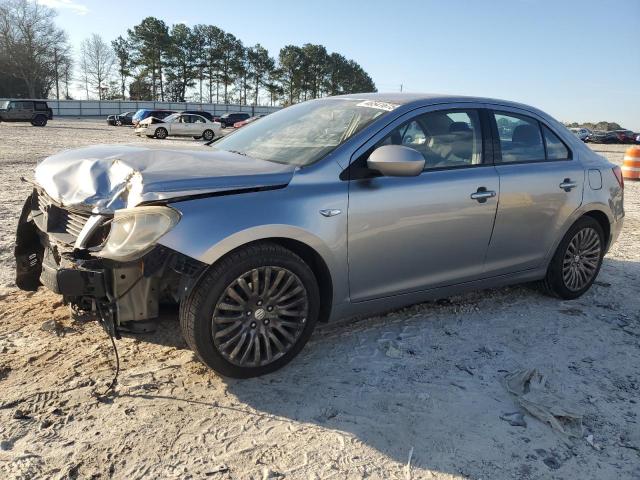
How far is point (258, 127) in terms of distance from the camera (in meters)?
4.38

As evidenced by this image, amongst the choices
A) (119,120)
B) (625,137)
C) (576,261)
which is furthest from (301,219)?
(625,137)

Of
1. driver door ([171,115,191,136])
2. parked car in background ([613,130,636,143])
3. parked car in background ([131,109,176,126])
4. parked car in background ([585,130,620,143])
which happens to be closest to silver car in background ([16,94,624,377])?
driver door ([171,115,191,136])

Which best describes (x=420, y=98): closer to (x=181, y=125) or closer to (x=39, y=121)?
(x=181, y=125)

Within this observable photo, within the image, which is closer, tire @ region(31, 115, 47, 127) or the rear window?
the rear window

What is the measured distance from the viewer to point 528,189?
4172mm

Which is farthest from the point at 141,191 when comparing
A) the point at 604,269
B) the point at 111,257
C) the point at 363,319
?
the point at 604,269

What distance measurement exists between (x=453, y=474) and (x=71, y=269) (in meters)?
2.19

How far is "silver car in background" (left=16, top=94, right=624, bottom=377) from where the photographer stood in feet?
9.33

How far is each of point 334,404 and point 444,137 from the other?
6.84 feet

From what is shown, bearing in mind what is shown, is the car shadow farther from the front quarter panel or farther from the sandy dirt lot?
the front quarter panel

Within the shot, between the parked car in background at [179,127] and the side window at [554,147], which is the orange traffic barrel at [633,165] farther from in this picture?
the parked car in background at [179,127]

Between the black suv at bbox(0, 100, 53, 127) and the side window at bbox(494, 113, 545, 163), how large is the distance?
38729 millimetres

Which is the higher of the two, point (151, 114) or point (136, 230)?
point (151, 114)

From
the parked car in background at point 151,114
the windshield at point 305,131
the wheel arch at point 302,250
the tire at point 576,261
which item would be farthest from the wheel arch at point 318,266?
the parked car in background at point 151,114
